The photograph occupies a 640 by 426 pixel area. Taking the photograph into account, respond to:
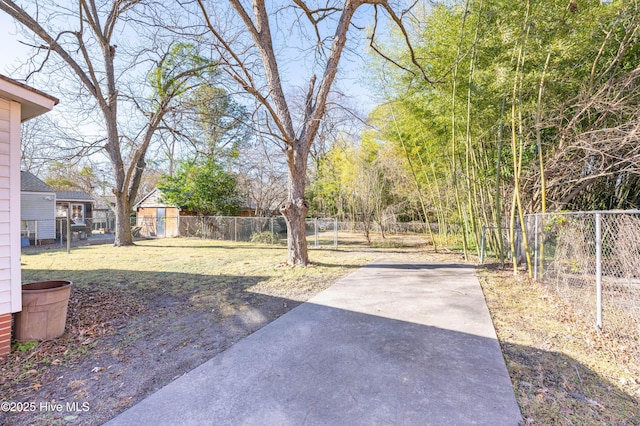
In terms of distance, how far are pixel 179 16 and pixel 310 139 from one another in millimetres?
3619

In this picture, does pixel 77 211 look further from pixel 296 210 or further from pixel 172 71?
pixel 296 210

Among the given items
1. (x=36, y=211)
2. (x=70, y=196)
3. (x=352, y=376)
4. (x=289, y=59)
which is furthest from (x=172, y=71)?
(x=70, y=196)

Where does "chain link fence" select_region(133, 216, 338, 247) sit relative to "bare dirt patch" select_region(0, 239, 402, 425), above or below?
above

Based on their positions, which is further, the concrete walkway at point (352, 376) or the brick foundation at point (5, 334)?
the brick foundation at point (5, 334)

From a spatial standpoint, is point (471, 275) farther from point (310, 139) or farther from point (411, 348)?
point (310, 139)

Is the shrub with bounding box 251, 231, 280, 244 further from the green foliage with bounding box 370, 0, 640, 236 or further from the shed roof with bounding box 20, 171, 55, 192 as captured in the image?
the shed roof with bounding box 20, 171, 55, 192

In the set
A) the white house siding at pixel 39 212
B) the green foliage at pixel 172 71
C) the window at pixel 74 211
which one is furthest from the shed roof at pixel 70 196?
the green foliage at pixel 172 71

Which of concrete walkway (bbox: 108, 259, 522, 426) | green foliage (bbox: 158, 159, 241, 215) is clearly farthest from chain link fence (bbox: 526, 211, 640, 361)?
green foliage (bbox: 158, 159, 241, 215)

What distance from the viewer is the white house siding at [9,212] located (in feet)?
8.74

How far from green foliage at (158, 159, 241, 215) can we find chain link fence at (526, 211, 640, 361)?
1359cm

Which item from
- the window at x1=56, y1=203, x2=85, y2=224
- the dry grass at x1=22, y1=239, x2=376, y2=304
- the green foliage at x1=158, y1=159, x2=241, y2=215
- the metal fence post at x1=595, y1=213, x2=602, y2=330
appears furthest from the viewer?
the window at x1=56, y1=203, x2=85, y2=224

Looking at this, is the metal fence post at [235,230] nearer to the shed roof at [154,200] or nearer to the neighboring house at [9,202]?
the shed roof at [154,200]

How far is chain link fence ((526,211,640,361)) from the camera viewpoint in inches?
124

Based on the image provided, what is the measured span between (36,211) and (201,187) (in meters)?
7.13
